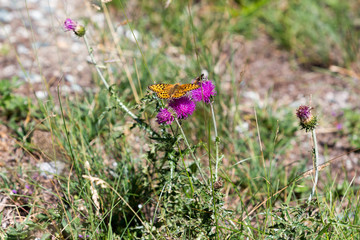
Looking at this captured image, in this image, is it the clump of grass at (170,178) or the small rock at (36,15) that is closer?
the clump of grass at (170,178)

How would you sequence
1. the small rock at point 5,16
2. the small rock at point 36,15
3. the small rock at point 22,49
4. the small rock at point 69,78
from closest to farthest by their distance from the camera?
the small rock at point 69,78 < the small rock at point 22,49 < the small rock at point 5,16 < the small rock at point 36,15

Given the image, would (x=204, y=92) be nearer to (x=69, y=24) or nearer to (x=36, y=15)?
(x=69, y=24)

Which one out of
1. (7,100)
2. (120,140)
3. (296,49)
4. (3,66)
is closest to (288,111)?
(296,49)

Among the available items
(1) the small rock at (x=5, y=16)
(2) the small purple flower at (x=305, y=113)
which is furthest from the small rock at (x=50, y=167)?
(1) the small rock at (x=5, y=16)

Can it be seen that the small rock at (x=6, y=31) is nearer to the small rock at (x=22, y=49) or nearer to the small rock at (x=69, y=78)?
the small rock at (x=22, y=49)

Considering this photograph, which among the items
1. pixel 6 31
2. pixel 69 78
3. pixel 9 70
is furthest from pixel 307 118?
pixel 6 31

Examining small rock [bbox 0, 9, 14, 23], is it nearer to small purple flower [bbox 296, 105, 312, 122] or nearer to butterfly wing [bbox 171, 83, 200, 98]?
butterfly wing [bbox 171, 83, 200, 98]

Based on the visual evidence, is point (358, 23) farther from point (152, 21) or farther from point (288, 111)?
point (152, 21)

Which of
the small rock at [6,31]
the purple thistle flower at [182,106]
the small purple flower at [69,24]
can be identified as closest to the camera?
the purple thistle flower at [182,106]
